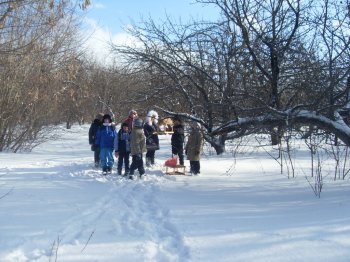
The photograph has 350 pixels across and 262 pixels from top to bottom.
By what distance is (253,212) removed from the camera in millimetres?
6605

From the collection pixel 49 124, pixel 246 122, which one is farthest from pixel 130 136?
pixel 49 124

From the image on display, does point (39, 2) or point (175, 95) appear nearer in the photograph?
point (39, 2)

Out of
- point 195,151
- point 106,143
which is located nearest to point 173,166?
point 195,151

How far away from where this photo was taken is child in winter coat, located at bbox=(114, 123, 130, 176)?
1112cm

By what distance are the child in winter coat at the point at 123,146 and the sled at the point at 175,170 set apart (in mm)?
1071

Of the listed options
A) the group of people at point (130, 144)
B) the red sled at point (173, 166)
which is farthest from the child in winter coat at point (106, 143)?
the red sled at point (173, 166)

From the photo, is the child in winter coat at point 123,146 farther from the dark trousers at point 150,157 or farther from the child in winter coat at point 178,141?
the dark trousers at point 150,157

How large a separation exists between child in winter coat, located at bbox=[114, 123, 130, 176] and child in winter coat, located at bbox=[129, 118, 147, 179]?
0.42 meters

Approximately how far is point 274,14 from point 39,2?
480cm

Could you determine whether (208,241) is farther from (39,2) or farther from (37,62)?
(37,62)

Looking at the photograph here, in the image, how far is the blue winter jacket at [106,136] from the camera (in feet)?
37.2

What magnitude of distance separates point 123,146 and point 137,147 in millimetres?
682

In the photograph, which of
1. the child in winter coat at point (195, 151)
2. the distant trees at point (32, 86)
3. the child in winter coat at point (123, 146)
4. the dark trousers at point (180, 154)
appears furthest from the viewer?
the distant trees at point (32, 86)

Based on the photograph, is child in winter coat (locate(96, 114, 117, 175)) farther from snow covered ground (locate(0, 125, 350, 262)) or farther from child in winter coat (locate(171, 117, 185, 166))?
child in winter coat (locate(171, 117, 185, 166))
